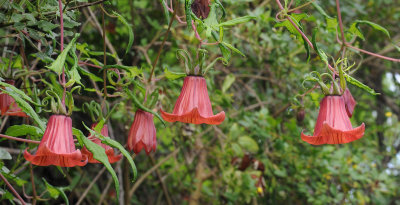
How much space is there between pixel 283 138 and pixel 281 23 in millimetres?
1216

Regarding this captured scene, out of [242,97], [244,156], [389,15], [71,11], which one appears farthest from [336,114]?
[389,15]

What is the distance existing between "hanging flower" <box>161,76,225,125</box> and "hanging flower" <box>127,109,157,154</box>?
4.8 inches

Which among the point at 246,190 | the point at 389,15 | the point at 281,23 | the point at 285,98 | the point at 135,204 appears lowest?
the point at 135,204

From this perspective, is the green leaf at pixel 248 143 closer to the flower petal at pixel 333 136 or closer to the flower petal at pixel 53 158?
the flower petal at pixel 333 136

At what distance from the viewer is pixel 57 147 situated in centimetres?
70

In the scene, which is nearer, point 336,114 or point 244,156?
point 336,114

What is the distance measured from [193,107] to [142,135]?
182 mm

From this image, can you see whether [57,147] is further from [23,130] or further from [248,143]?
[248,143]

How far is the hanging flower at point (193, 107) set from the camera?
885mm

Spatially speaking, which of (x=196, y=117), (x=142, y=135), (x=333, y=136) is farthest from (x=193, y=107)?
(x=333, y=136)

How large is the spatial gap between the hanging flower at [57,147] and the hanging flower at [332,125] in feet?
1.54

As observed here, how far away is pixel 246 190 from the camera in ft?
6.86

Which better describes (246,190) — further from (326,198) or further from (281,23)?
(281,23)

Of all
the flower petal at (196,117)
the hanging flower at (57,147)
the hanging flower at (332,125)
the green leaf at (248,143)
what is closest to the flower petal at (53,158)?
the hanging flower at (57,147)
